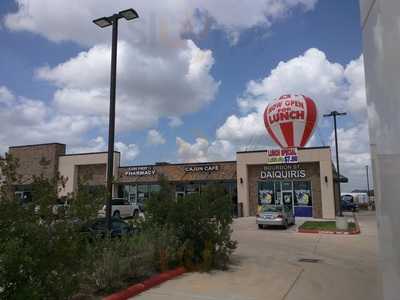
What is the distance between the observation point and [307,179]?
1300 inches

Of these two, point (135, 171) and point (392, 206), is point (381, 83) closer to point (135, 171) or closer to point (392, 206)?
point (392, 206)

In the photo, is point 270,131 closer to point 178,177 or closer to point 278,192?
point 278,192

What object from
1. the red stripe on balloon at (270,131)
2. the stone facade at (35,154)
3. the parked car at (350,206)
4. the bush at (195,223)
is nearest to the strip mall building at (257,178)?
the red stripe on balloon at (270,131)

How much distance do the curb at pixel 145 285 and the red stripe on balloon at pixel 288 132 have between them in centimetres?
2430

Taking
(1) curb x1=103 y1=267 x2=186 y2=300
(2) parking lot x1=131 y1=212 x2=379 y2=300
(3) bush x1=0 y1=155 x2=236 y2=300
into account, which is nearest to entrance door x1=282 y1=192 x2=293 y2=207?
(2) parking lot x1=131 y1=212 x2=379 y2=300

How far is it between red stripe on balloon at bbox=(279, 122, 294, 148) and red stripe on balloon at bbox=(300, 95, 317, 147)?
0.92 m

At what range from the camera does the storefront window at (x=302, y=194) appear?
32.9 metres

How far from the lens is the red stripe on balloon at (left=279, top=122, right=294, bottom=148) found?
32.4 m

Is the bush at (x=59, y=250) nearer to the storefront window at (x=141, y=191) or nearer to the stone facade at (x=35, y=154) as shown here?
the storefront window at (x=141, y=191)

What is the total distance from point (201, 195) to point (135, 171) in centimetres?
2884

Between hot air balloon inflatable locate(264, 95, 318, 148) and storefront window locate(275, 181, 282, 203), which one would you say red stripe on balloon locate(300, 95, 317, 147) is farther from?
storefront window locate(275, 181, 282, 203)

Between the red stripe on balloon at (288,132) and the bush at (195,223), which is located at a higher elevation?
the red stripe on balloon at (288,132)

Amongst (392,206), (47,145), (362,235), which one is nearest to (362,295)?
(392,206)

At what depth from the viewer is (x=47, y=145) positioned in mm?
42406
